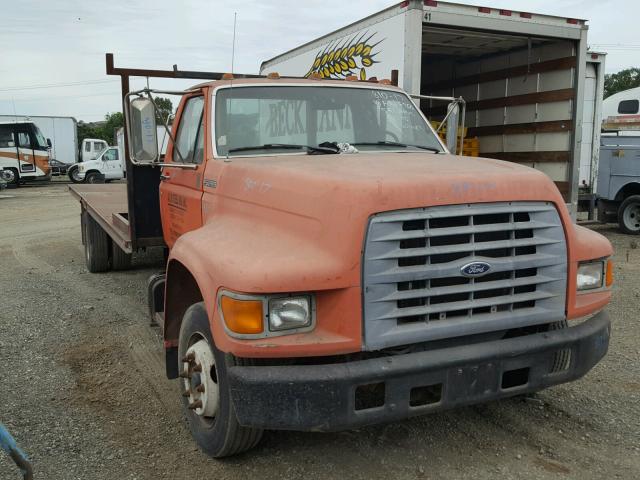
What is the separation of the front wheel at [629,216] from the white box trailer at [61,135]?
3011 cm

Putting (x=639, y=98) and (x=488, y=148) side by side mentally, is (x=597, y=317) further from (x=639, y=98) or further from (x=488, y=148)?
(x=639, y=98)

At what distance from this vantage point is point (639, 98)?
15117 mm

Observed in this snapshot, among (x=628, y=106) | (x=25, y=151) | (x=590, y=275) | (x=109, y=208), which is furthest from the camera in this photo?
(x=25, y=151)

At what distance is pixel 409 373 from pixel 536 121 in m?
7.38

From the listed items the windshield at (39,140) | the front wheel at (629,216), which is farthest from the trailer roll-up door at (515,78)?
the windshield at (39,140)

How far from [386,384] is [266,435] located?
1.16m

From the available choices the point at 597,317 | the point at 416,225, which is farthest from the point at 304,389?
the point at 597,317

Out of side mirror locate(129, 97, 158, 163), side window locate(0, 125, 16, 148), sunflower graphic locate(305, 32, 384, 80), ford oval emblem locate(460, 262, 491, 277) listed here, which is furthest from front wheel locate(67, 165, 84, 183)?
ford oval emblem locate(460, 262, 491, 277)

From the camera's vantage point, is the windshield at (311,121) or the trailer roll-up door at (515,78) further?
the trailer roll-up door at (515,78)

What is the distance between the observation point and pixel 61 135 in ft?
Result: 110

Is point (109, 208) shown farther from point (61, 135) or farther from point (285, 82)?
point (61, 135)

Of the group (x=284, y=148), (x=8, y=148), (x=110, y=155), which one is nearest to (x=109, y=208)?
(x=284, y=148)

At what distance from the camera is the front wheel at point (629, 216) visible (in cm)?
1112

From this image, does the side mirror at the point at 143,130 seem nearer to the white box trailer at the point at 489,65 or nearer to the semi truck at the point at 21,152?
the white box trailer at the point at 489,65
